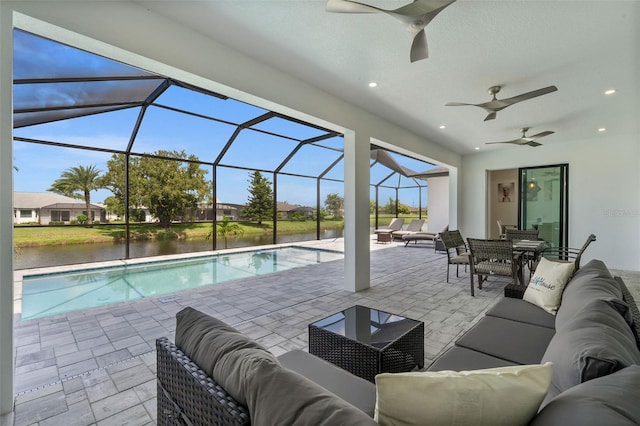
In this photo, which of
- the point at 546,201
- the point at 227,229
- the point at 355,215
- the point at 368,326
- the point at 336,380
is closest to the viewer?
the point at 336,380

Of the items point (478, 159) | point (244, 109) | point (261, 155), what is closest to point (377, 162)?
point (478, 159)

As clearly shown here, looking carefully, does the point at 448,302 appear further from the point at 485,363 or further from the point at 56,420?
the point at 56,420

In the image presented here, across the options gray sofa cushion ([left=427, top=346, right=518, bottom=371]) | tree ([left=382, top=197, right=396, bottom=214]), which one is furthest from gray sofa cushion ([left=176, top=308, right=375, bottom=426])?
tree ([left=382, top=197, right=396, bottom=214])

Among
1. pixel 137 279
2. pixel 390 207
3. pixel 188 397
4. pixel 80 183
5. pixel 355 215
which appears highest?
pixel 80 183

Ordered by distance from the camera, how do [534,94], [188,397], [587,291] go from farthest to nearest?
[534,94]
[587,291]
[188,397]

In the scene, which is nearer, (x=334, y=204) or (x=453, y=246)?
(x=453, y=246)

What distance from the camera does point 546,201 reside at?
24.5ft

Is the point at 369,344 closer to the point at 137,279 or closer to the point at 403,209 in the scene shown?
the point at 137,279

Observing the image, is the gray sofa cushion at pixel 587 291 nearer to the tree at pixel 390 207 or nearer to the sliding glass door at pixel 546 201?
the sliding glass door at pixel 546 201

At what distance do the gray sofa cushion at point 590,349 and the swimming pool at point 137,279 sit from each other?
4.76 m

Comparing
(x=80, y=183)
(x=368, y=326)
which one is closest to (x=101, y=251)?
(x=80, y=183)

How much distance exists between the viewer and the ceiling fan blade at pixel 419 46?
7.62ft

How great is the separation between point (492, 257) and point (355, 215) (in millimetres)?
2107

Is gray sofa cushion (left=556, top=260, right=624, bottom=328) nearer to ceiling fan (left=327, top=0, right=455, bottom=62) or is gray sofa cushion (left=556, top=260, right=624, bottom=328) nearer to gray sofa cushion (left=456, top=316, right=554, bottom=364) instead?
gray sofa cushion (left=456, top=316, right=554, bottom=364)
